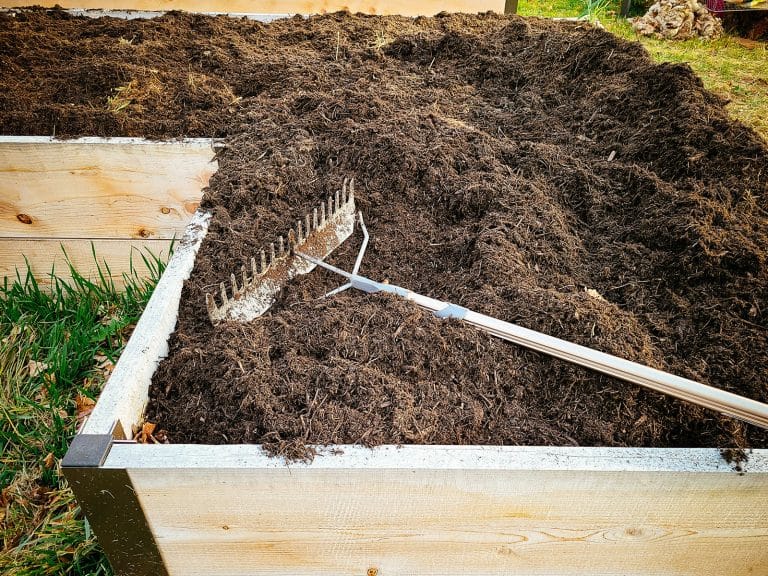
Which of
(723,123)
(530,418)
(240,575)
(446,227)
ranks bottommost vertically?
(240,575)

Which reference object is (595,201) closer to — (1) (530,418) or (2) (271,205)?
(1) (530,418)

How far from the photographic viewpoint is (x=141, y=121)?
8.45 feet

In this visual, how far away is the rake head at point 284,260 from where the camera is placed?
5.72ft

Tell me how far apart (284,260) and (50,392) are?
122 centimetres

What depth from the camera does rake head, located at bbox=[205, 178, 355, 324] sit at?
1.74 meters

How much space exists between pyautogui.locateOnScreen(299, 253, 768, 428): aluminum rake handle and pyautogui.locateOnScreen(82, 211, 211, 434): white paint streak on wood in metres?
0.66

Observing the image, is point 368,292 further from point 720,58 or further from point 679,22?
point 679,22

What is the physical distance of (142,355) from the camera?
1.51m

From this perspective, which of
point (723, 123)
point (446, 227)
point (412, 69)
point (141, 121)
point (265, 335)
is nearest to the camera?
point (265, 335)

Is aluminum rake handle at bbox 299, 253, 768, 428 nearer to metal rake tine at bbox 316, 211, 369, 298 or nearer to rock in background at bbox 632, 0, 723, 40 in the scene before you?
metal rake tine at bbox 316, 211, 369, 298

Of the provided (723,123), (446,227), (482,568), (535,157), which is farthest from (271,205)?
(723,123)

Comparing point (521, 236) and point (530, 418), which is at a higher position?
point (521, 236)

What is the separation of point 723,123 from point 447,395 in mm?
1765

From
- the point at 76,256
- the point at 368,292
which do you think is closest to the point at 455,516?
the point at 368,292
